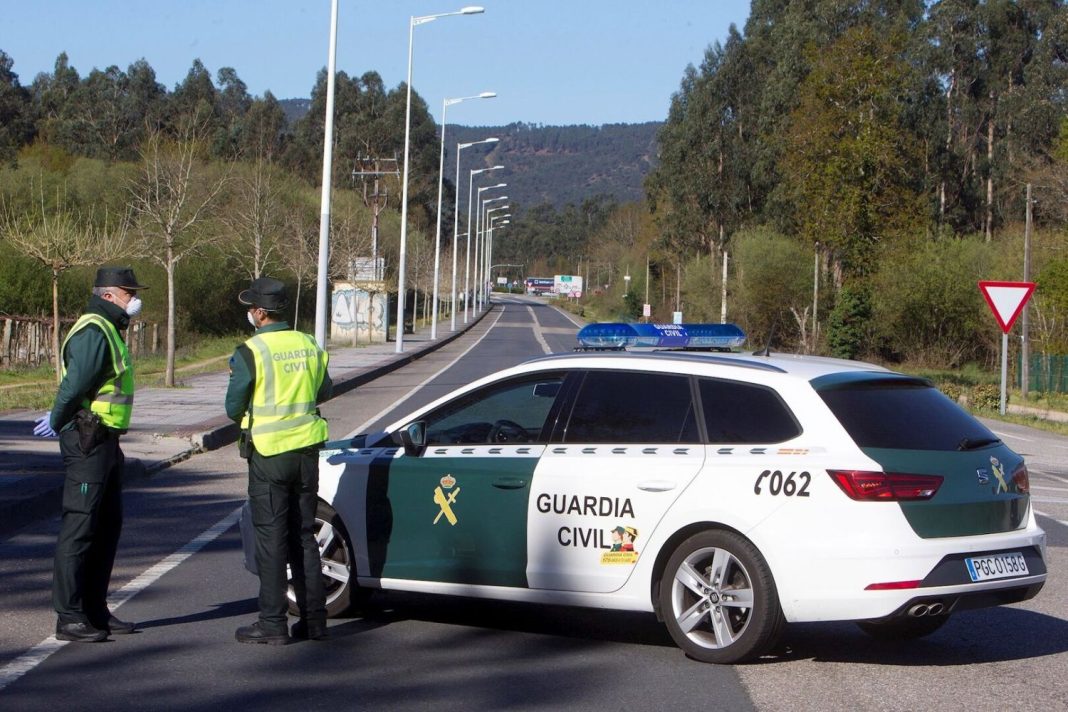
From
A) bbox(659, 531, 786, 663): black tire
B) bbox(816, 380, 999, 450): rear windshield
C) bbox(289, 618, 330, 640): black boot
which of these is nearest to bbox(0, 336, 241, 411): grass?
bbox(289, 618, 330, 640): black boot

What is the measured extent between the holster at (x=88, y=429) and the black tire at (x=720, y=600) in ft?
9.68

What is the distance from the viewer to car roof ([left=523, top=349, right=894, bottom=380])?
666cm

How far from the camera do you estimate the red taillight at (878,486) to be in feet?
19.8

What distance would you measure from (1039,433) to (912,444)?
21686 millimetres

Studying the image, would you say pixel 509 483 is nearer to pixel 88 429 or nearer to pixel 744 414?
pixel 744 414

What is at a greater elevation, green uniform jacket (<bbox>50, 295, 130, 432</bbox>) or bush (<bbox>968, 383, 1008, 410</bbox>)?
green uniform jacket (<bbox>50, 295, 130, 432</bbox>)

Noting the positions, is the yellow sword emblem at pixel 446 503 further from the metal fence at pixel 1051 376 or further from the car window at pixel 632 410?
the metal fence at pixel 1051 376

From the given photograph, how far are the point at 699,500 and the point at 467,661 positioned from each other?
140 centimetres

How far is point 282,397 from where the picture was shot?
664 cm

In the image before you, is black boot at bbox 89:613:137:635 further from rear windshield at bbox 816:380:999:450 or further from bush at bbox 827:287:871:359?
bush at bbox 827:287:871:359

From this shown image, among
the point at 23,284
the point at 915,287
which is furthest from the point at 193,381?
the point at 915,287

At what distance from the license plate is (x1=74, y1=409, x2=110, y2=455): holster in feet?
14.1

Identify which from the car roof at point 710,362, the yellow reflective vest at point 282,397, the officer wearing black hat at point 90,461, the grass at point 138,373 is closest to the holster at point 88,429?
the officer wearing black hat at point 90,461

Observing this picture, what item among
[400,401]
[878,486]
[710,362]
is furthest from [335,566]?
[400,401]
